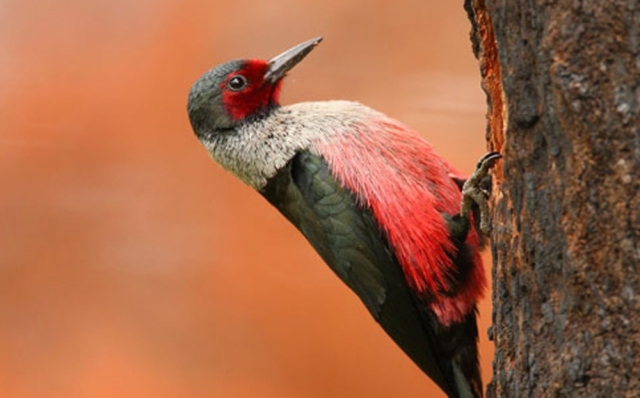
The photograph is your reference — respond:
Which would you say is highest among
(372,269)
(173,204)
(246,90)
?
(246,90)

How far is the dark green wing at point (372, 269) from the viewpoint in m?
2.62

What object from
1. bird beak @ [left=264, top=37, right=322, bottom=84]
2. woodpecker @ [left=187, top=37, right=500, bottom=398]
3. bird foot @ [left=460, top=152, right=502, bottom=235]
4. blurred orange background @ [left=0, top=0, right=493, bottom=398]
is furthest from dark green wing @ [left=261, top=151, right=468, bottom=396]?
blurred orange background @ [left=0, top=0, right=493, bottom=398]

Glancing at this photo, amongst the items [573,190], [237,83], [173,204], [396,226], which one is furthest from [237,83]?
[173,204]

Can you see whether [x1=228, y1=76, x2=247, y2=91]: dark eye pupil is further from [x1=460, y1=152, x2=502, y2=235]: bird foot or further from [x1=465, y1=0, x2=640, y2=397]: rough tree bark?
[x1=465, y1=0, x2=640, y2=397]: rough tree bark

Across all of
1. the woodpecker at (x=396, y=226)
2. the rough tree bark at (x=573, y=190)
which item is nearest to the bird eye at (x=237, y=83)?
the woodpecker at (x=396, y=226)

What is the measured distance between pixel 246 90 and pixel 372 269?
69 centimetres

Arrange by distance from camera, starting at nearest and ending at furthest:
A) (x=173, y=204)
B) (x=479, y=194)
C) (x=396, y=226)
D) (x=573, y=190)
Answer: (x=573, y=190) < (x=479, y=194) < (x=396, y=226) < (x=173, y=204)

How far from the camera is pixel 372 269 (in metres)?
2.62

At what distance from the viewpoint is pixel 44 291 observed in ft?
15.4

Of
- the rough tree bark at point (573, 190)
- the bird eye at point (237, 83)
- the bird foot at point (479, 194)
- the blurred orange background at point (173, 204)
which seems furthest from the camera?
the blurred orange background at point (173, 204)

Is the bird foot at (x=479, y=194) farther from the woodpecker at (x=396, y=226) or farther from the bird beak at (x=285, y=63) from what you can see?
the bird beak at (x=285, y=63)

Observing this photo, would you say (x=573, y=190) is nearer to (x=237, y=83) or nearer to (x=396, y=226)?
(x=396, y=226)

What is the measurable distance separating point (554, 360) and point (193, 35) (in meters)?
3.18

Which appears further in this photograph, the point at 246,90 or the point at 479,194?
the point at 246,90
